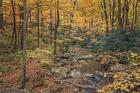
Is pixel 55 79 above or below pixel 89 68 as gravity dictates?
below

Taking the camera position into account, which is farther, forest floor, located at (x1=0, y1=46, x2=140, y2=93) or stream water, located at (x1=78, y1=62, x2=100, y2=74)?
stream water, located at (x1=78, y1=62, x2=100, y2=74)

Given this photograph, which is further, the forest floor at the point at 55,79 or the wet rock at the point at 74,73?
the wet rock at the point at 74,73

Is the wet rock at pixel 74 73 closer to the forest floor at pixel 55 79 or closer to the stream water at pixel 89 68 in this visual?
the forest floor at pixel 55 79

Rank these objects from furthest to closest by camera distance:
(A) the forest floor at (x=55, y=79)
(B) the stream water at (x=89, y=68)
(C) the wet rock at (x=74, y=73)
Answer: (B) the stream water at (x=89, y=68) < (C) the wet rock at (x=74, y=73) < (A) the forest floor at (x=55, y=79)

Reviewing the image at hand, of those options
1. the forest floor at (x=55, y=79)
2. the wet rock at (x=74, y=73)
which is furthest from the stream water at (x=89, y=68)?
the wet rock at (x=74, y=73)

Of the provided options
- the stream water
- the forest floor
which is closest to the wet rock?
the forest floor

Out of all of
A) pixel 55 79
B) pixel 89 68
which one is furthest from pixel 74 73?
pixel 89 68

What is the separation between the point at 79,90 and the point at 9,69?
247 inches

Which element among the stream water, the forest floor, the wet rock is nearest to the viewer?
the forest floor

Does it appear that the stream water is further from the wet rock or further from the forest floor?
the wet rock

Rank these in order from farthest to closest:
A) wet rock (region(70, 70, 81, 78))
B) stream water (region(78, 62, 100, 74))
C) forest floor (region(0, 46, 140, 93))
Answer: stream water (region(78, 62, 100, 74)) < wet rock (region(70, 70, 81, 78)) < forest floor (region(0, 46, 140, 93))

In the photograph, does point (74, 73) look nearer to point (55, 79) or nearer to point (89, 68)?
point (55, 79)

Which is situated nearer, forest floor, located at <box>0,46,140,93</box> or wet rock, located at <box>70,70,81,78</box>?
forest floor, located at <box>0,46,140,93</box>

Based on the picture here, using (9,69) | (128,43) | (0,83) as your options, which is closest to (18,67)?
(9,69)
